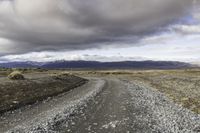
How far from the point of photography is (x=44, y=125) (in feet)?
67.3

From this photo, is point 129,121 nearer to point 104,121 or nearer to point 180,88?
point 104,121

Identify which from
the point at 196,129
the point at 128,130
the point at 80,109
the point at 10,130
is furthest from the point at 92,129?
the point at 80,109

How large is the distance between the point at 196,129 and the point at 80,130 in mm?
7906

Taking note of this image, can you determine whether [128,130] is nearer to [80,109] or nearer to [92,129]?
[92,129]

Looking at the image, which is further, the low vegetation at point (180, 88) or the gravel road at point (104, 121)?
the low vegetation at point (180, 88)

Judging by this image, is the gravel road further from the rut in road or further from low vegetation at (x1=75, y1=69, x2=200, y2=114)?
low vegetation at (x1=75, y1=69, x2=200, y2=114)

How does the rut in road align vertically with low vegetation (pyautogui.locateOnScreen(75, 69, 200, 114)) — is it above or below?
above

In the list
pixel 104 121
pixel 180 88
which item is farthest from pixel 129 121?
pixel 180 88

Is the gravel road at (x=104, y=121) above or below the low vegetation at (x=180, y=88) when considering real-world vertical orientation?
above

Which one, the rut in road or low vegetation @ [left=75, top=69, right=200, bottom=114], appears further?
low vegetation @ [left=75, top=69, right=200, bottom=114]

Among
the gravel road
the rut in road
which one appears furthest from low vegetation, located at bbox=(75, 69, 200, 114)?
the gravel road

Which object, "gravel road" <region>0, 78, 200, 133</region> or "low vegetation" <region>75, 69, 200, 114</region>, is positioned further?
"low vegetation" <region>75, 69, 200, 114</region>

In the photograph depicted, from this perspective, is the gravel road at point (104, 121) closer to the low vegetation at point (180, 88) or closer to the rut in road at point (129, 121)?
the rut in road at point (129, 121)

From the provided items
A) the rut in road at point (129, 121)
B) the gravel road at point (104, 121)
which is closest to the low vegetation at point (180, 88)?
the rut in road at point (129, 121)
